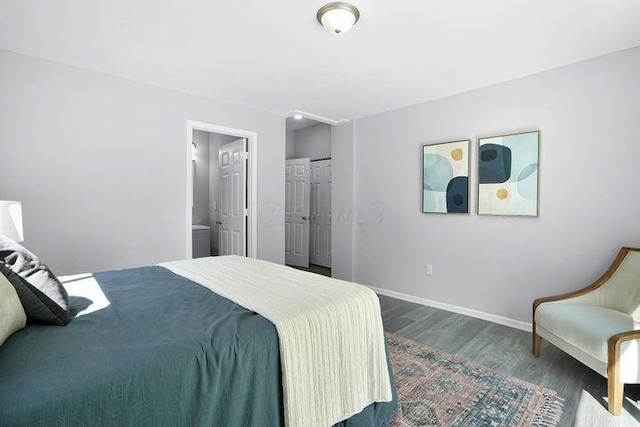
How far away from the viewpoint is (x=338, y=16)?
196 centimetres

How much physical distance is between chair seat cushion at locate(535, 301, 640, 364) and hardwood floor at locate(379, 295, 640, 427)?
0.27 m

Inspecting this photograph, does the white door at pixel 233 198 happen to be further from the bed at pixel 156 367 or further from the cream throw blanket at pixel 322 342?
the bed at pixel 156 367

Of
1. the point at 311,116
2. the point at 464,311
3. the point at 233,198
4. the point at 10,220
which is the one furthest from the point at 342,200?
the point at 10,220

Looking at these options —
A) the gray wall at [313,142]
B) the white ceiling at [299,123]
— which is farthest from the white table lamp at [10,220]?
the gray wall at [313,142]

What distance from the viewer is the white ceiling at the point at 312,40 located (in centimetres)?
197

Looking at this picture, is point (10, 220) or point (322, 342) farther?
point (10, 220)

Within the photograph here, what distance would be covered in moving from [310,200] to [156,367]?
4.95 metres

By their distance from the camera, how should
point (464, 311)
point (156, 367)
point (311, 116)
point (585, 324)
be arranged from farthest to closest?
point (311, 116), point (464, 311), point (585, 324), point (156, 367)

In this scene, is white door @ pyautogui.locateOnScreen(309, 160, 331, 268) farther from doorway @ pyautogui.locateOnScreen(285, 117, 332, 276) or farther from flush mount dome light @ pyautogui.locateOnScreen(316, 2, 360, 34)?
flush mount dome light @ pyautogui.locateOnScreen(316, 2, 360, 34)

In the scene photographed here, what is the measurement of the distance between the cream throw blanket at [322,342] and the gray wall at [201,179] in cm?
429

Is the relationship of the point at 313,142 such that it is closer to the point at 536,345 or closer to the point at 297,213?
the point at 297,213

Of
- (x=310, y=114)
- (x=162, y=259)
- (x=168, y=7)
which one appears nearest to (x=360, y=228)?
(x=310, y=114)

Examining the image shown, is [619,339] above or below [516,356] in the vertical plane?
above

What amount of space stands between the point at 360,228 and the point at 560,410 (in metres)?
2.92
